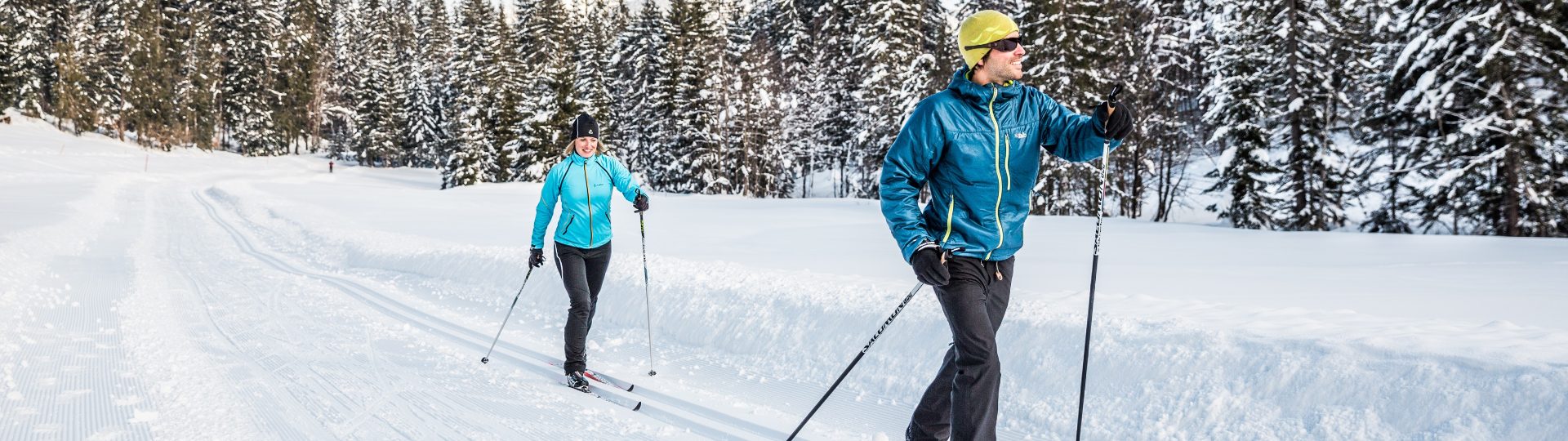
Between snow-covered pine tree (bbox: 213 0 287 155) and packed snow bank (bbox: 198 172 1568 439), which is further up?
snow-covered pine tree (bbox: 213 0 287 155)

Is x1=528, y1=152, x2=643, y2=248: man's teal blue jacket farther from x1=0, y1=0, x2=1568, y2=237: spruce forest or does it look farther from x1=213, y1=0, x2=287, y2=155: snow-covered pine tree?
x1=213, y1=0, x2=287, y2=155: snow-covered pine tree

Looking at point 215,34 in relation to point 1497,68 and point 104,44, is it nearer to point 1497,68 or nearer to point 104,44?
point 104,44

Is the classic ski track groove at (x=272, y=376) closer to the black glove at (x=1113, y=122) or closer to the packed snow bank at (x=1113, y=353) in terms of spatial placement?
the packed snow bank at (x=1113, y=353)

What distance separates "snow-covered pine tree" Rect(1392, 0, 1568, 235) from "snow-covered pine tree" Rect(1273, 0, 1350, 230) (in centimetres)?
326

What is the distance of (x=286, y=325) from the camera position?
6840mm

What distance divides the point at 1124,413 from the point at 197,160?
65918 mm

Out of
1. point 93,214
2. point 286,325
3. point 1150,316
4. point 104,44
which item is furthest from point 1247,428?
point 104,44

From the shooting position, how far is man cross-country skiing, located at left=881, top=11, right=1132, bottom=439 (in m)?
2.62

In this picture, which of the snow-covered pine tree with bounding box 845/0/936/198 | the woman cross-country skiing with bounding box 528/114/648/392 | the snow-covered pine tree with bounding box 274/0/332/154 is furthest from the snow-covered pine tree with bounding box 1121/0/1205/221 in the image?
the snow-covered pine tree with bounding box 274/0/332/154

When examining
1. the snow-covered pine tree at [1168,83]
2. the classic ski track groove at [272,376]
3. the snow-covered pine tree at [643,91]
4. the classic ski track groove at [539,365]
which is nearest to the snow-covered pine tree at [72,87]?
the snow-covered pine tree at [643,91]

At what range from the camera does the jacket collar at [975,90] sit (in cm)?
267

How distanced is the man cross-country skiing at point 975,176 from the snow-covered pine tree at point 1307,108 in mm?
19805

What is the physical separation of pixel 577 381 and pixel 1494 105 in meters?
17.2

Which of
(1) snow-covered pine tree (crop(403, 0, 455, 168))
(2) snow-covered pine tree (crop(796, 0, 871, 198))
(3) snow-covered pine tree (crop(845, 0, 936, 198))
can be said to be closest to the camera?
(3) snow-covered pine tree (crop(845, 0, 936, 198))
